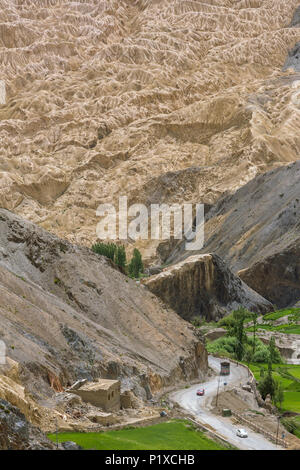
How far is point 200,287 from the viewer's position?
285 ft

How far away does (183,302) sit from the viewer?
8694 cm

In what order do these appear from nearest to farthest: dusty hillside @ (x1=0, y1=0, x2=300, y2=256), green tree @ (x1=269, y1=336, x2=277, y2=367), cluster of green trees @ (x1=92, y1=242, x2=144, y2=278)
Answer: green tree @ (x1=269, y1=336, x2=277, y2=367) → cluster of green trees @ (x1=92, y1=242, x2=144, y2=278) → dusty hillside @ (x1=0, y1=0, x2=300, y2=256)

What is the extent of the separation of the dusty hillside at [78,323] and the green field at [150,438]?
4782 mm

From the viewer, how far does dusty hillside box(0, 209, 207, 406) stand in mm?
32469

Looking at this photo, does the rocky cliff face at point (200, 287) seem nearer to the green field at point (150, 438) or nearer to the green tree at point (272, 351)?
the green tree at point (272, 351)

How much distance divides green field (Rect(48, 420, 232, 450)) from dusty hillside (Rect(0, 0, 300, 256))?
95900 millimetres

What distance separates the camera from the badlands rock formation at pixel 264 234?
92375 mm

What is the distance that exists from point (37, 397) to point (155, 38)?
172 metres

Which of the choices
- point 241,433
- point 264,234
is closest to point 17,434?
point 241,433

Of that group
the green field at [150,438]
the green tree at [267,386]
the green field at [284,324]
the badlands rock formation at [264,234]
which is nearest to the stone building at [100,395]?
the green field at [150,438]

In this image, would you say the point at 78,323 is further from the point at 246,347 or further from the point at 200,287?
the point at 200,287

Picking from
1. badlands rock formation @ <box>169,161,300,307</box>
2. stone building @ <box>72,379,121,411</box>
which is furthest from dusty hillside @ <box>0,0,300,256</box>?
stone building @ <box>72,379,121,411</box>

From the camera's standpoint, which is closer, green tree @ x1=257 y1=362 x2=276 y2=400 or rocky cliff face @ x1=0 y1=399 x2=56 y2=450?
rocky cliff face @ x1=0 y1=399 x2=56 y2=450

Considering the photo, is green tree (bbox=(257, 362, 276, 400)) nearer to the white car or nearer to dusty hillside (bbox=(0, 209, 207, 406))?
dusty hillside (bbox=(0, 209, 207, 406))
